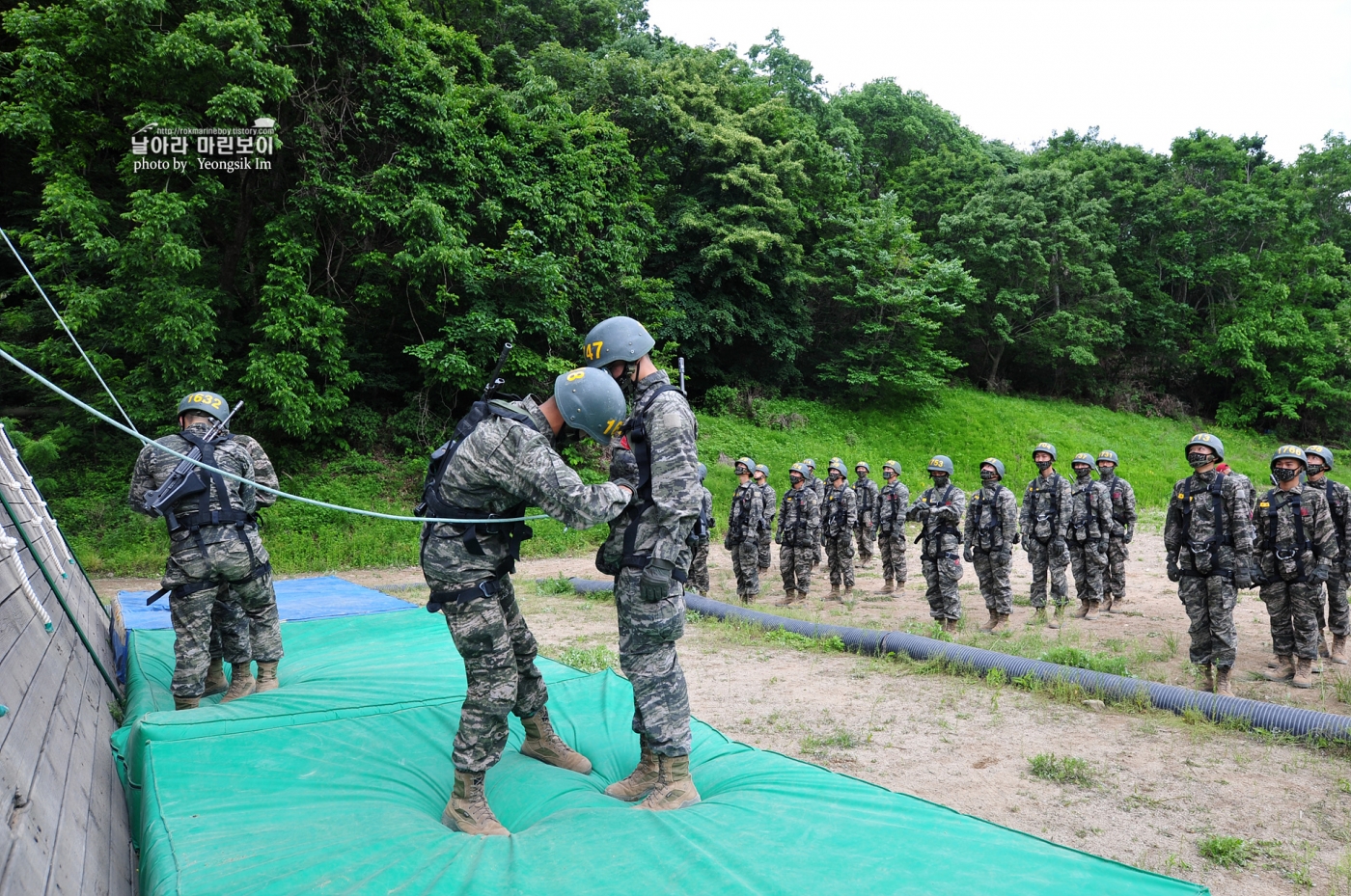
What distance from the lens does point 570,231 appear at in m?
20.7

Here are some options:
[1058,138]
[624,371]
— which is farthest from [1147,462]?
[624,371]

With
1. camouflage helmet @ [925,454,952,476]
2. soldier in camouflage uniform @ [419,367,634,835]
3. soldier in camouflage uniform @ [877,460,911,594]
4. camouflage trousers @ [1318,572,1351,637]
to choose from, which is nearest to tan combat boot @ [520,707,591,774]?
soldier in camouflage uniform @ [419,367,634,835]

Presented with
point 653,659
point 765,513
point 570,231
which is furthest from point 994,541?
point 570,231

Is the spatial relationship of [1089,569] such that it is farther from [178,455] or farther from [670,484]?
[178,455]

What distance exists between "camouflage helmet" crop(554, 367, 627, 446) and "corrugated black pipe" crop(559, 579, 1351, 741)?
5146mm

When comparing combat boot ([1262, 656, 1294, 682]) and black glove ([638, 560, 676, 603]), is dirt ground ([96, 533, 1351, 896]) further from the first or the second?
black glove ([638, 560, 676, 603])

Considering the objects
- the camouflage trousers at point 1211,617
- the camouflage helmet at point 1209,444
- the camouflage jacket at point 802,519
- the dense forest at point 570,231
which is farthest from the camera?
the dense forest at point 570,231

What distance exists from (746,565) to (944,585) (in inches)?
137

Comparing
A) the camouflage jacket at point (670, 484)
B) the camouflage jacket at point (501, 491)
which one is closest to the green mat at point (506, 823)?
the camouflage jacket at point (501, 491)

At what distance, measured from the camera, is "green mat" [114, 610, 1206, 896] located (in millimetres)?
2943

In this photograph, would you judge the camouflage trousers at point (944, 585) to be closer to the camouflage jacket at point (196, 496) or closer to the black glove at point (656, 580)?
the black glove at point (656, 580)

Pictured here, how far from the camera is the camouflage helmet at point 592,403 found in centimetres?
375

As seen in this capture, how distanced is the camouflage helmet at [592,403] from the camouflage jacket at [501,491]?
183mm

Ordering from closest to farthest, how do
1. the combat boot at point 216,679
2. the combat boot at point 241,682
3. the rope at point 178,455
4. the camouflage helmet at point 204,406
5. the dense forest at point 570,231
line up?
1. the rope at point 178,455
2. the combat boot at point 241,682
3. the camouflage helmet at point 204,406
4. the combat boot at point 216,679
5. the dense forest at point 570,231
